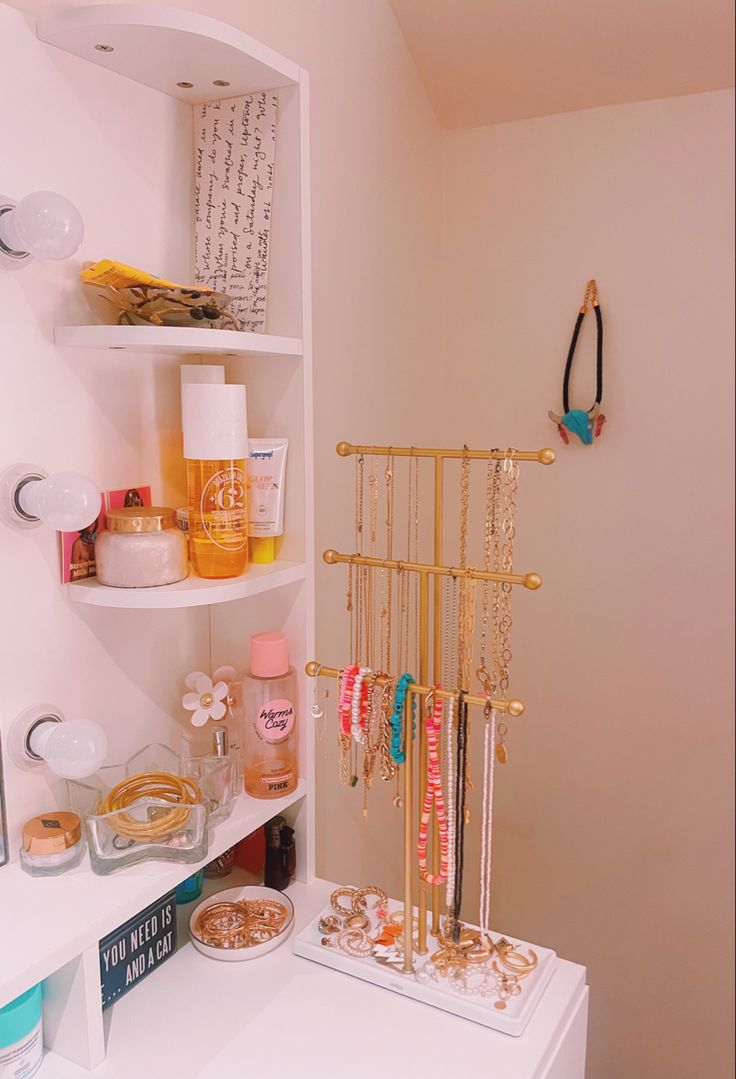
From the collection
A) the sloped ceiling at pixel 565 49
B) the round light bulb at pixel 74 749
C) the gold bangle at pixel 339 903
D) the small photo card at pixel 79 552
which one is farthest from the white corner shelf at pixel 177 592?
the sloped ceiling at pixel 565 49

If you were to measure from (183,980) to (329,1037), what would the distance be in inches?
6.6

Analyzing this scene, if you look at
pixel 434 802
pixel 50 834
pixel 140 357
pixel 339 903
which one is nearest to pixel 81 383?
pixel 140 357

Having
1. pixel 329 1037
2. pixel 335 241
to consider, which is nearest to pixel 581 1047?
pixel 329 1037

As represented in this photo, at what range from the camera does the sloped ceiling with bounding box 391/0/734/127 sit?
1.26 meters

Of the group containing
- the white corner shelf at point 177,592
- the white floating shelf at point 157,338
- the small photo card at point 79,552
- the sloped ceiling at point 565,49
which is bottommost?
the white corner shelf at point 177,592

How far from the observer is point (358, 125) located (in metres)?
1.28

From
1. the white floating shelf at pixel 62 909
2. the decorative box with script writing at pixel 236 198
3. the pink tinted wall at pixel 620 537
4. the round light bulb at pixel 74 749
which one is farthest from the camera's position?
the pink tinted wall at pixel 620 537

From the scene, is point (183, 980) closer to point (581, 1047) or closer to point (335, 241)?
point (581, 1047)

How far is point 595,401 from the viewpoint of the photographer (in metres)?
1.49

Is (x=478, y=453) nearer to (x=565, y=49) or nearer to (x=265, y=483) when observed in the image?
(x=265, y=483)

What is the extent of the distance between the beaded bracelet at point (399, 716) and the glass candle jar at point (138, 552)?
239mm

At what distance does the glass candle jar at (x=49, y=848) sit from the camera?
0.81m

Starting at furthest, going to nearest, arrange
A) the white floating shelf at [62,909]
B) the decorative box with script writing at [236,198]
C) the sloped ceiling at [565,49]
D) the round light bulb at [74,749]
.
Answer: the sloped ceiling at [565,49] → the decorative box with script writing at [236,198] → the round light bulb at [74,749] → the white floating shelf at [62,909]

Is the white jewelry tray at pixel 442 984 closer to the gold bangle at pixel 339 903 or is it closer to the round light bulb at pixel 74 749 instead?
the gold bangle at pixel 339 903
